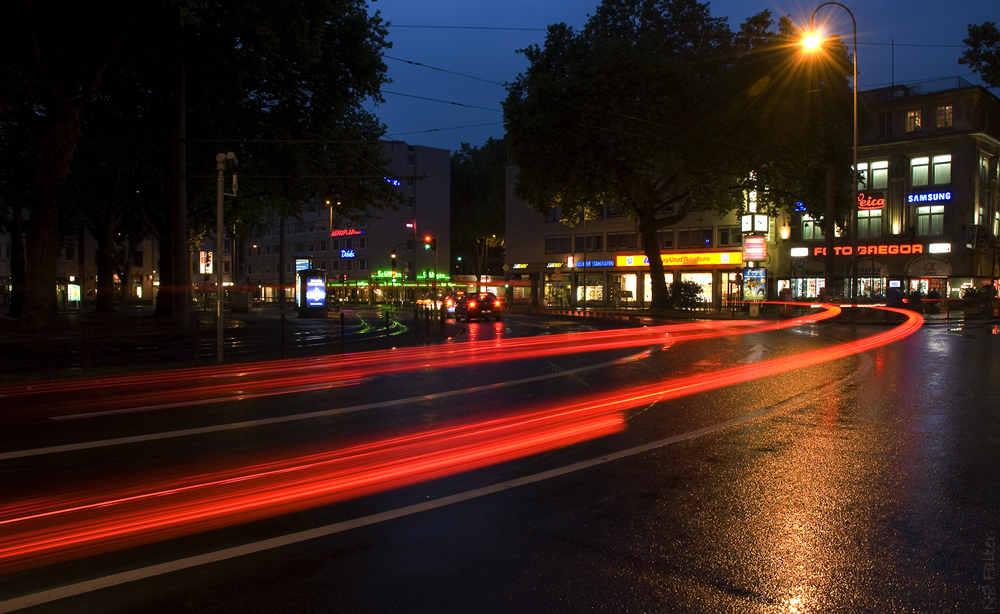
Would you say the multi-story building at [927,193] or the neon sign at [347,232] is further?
the neon sign at [347,232]

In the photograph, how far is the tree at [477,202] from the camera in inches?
3460

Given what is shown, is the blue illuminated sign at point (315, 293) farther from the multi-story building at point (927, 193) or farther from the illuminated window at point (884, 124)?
the illuminated window at point (884, 124)

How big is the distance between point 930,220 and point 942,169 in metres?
3.53

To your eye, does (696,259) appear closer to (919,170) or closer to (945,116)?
(919,170)

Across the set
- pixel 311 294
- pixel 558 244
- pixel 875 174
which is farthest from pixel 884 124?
pixel 311 294

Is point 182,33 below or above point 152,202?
above

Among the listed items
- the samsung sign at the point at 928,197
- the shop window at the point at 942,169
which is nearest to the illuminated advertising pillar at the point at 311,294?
→ the samsung sign at the point at 928,197

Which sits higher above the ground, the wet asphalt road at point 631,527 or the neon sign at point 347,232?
the neon sign at point 347,232

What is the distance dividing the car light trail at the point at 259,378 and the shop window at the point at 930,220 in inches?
1517

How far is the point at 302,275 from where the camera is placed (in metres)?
45.4

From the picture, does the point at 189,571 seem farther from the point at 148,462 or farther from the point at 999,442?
the point at 999,442

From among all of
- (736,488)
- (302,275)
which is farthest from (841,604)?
(302,275)

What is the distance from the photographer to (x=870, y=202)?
51.4 metres

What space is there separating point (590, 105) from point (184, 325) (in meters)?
24.2
